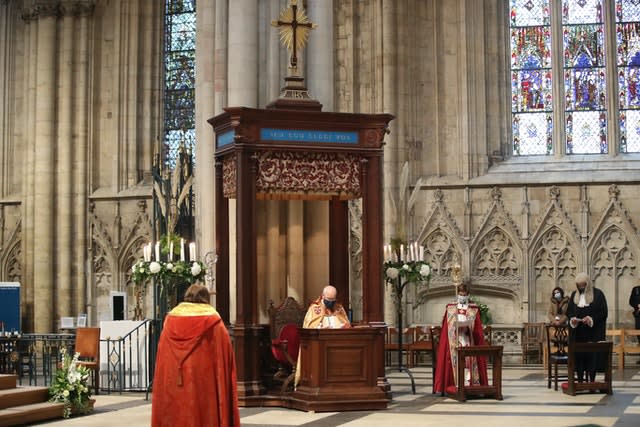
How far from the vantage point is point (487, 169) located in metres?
23.4

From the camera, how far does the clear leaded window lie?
2330cm

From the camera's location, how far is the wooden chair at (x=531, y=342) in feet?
71.1

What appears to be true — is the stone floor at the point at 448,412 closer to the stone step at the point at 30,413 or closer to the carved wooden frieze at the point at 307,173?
the stone step at the point at 30,413

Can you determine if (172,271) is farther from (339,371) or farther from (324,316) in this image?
(339,371)

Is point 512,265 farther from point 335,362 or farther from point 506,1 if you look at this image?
point 335,362

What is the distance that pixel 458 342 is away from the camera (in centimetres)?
1422

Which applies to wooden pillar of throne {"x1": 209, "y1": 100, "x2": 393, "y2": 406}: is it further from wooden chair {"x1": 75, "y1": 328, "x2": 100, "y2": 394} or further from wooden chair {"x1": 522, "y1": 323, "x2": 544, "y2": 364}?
wooden chair {"x1": 522, "y1": 323, "x2": 544, "y2": 364}

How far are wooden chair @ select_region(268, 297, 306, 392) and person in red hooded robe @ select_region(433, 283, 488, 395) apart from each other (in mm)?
1803

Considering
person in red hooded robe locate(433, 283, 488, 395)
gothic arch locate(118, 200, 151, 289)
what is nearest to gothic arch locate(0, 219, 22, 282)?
gothic arch locate(118, 200, 151, 289)

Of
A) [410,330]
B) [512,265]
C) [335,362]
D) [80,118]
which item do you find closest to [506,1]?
[512,265]

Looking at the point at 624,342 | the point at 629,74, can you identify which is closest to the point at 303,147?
the point at 624,342

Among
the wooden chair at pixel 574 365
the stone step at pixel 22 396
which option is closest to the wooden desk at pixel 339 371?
the wooden chair at pixel 574 365

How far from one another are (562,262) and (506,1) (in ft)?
18.5

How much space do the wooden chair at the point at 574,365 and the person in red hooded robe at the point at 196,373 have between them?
5.97 m
